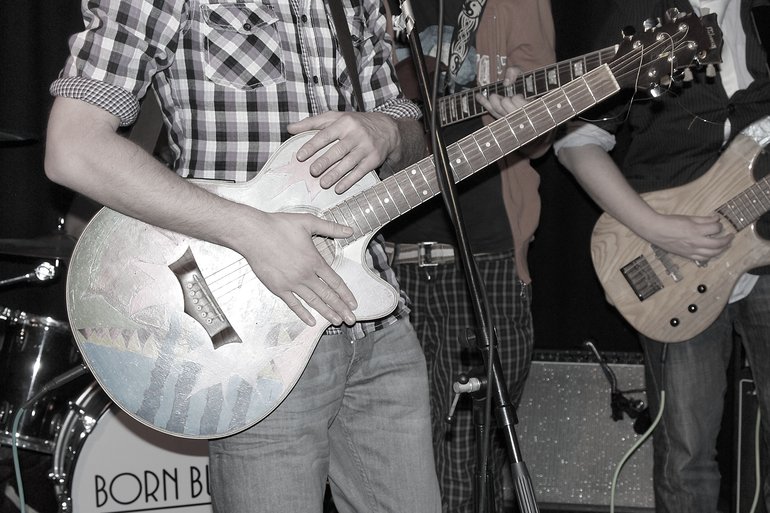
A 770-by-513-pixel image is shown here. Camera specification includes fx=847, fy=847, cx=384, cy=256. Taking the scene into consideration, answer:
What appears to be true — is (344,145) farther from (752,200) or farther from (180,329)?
(752,200)

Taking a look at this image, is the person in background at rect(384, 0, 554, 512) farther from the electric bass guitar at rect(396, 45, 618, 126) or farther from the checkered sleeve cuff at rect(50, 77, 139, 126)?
the checkered sleeve cuff at rect(50, 77, 139, 126)

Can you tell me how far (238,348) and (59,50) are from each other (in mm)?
2105

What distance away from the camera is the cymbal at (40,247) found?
101 inches

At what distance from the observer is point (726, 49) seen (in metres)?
2.69

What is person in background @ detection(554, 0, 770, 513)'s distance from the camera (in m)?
2.64

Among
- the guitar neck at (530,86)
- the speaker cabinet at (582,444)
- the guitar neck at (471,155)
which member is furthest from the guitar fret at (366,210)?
the speaker cabinet at (582,444)

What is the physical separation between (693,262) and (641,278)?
0.17 metres

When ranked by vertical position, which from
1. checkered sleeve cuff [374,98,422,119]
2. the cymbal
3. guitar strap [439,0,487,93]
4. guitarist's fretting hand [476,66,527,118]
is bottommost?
the cymbal

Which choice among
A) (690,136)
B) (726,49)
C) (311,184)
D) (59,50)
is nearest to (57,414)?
(59,50)

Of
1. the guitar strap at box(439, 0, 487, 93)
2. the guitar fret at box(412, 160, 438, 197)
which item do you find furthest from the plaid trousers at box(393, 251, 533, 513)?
the guitar fret at box(412, 160, 438, 197)

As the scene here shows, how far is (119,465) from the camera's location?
286cm

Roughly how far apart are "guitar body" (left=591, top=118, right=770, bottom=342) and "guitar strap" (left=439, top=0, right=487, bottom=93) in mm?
744

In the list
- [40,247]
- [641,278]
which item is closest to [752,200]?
[641,278]

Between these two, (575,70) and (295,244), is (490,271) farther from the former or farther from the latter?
(295,244)
